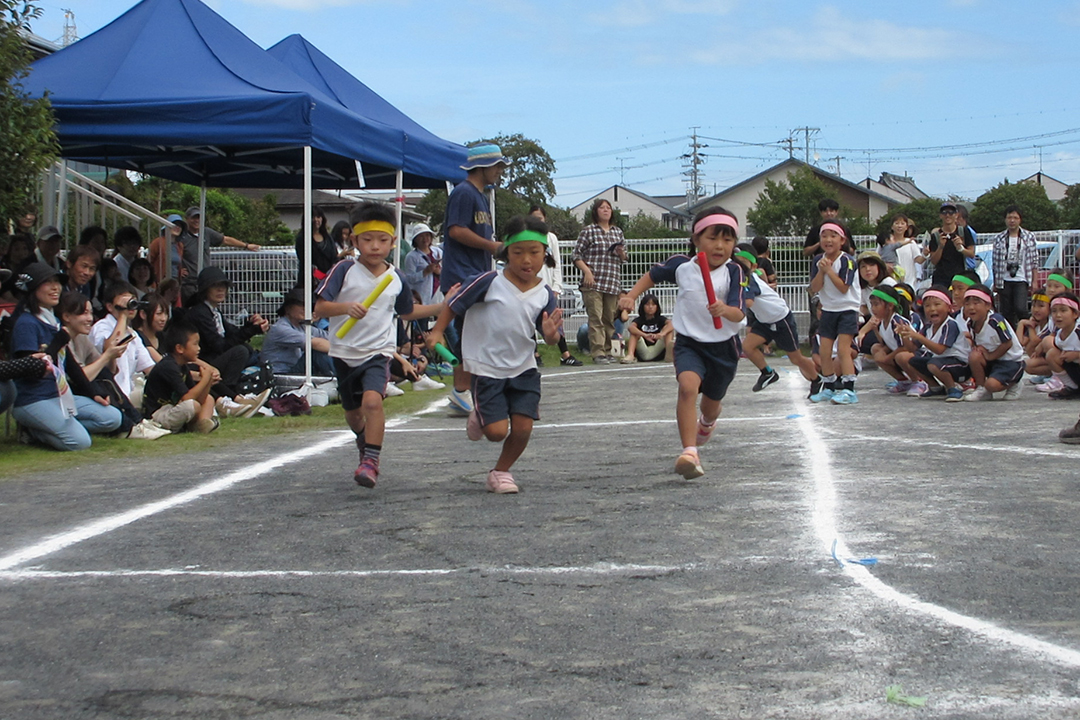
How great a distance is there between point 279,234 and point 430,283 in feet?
122

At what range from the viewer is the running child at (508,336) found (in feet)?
21.7

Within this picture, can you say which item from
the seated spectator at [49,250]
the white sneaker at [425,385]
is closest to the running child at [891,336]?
the white sneaker at [425,385]

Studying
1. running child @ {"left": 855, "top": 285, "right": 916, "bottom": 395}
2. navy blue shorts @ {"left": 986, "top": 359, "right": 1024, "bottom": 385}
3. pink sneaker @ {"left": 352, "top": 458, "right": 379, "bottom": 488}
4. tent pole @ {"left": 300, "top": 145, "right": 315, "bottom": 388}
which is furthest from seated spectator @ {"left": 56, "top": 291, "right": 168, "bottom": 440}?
navy blue shorts @ {"left": 986, "top": 359, "right": 1024, "bottom": 385}

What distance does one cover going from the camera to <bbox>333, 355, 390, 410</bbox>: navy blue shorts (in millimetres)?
6879

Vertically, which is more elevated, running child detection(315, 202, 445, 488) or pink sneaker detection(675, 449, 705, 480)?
running child detection(315, 202, 445, 488)

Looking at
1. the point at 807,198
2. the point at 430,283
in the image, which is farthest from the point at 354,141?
the point at 807,198

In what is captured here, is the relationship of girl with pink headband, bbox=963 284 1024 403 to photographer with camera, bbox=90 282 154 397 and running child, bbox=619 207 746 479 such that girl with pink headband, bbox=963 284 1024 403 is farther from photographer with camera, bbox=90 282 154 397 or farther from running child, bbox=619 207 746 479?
photographer with camera, bbox=90 282 154 397

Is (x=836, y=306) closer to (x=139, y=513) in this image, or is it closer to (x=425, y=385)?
(x=425, y=385)

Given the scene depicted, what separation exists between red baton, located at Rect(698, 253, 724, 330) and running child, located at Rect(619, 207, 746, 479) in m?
0.03

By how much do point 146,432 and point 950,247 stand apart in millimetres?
9910

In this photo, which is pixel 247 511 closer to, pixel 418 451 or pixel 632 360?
pixel 418 451

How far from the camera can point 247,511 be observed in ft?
20.2

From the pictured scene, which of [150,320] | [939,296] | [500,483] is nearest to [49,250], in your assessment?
[150,320]

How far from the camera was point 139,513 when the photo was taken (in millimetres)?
6145
